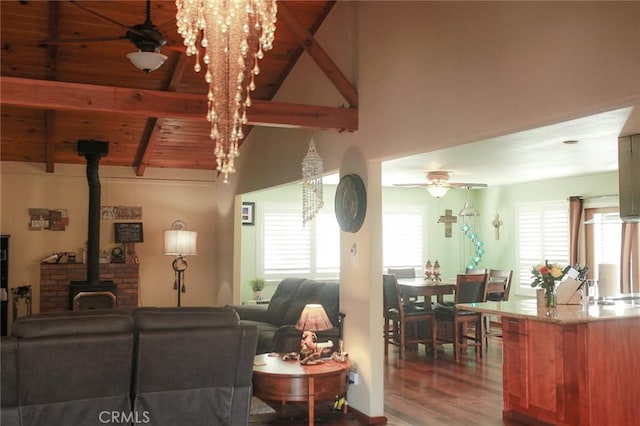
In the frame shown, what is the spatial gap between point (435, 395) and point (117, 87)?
4.08 m

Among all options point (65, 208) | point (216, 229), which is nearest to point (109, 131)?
point (65, 208)

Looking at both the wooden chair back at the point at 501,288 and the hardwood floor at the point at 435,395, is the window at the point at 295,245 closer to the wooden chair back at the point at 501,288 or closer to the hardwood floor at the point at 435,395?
the hardwood floor at the point at 435,395

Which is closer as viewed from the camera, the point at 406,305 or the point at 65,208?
the point at 406,305

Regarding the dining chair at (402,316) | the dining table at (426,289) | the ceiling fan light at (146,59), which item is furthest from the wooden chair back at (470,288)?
the ceiling fan light at (146,59)

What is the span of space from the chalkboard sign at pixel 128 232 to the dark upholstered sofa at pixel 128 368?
5.49m

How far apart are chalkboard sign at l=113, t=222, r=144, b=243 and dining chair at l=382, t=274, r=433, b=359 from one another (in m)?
3.91

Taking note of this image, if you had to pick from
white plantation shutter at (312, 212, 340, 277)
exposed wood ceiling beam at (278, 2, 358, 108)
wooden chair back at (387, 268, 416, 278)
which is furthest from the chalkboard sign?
exposed wood ceiling beam at (278, 2, 358, 108)

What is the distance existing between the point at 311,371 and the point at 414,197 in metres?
6.32

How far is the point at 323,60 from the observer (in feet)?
18.1

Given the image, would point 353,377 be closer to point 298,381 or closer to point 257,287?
point 298,381

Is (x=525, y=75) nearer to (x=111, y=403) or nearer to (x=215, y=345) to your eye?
(x=215, y=345)

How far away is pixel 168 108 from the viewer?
4871mm

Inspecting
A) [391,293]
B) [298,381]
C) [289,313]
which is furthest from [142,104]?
[391,293]

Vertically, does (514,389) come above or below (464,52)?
below
